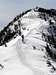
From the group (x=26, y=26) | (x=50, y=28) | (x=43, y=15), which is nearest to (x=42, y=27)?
(x=50, y=28)

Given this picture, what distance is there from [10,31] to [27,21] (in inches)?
432

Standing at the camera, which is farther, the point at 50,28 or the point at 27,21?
the point at 27,21

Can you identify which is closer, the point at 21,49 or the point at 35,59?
the point at 35,59

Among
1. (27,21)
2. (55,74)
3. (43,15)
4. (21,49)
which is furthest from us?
(43,15)

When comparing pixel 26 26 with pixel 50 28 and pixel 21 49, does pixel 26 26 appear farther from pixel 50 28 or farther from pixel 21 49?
pixel 21 49

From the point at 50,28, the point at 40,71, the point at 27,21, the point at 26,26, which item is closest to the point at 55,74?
the point at 40,71

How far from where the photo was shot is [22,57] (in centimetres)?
6188

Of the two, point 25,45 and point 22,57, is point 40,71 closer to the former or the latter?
point 22,57

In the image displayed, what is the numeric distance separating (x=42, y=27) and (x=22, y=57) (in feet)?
89.4

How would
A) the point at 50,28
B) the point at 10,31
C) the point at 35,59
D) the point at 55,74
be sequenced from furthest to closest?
1. the point at 10,31
2. the point at 50,28
3. the point at 35,59
4. the point at 55,74

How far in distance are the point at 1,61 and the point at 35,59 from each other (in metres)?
8.30

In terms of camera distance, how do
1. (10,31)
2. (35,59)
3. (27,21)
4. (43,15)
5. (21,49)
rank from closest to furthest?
(35,59), (21,49), (10,31), (27,21), (43,15)

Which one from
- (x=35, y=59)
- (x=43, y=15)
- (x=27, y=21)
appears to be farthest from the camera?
(x=43, y=15)

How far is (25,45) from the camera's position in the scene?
68250 millimetres
